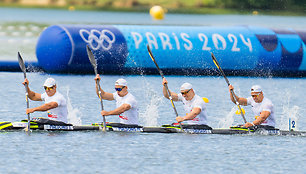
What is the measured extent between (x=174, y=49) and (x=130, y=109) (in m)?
15.8

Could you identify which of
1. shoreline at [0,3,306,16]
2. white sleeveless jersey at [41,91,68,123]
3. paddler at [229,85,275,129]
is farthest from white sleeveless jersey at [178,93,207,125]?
shoreline at [0,3,306,16]

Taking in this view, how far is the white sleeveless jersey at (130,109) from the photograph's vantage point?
23109 mm

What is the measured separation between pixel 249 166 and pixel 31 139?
6123mm

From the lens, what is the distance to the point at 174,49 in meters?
38.8

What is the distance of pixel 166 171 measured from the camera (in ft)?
63.3

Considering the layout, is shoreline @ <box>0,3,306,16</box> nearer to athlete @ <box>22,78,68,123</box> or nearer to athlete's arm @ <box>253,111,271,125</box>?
athlete's arm @ <box>253,111,271,125</box>

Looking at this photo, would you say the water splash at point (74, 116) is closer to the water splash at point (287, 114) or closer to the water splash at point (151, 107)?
the water splash at point (151, 107)

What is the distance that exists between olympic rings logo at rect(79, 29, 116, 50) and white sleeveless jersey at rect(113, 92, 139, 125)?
14044 mm

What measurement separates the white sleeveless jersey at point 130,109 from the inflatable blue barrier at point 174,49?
13.9m

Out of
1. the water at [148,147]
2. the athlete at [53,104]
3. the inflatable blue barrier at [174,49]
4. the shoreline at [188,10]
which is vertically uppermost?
the shoreline at [188,10]

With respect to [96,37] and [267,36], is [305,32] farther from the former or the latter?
[96,37]

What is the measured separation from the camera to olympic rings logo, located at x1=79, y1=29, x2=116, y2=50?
3747 cm

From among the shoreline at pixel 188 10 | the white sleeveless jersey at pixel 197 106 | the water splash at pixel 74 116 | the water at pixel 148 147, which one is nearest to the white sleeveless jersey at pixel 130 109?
the water at pixel 148 147

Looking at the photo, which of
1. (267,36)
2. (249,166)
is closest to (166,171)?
(249,166)
